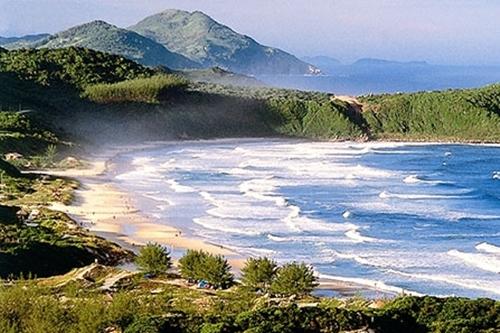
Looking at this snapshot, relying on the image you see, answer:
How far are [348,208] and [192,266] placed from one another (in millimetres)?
29062

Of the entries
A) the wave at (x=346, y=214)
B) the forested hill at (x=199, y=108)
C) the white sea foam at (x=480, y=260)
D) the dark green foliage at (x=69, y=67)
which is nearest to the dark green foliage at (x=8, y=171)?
the wave at (x=346, y=214)

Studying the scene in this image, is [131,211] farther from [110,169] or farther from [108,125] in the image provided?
[108,125]

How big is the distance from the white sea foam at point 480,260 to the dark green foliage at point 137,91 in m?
95.7

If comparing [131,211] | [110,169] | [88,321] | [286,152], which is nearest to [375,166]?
[286,152]

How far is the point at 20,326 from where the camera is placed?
22.5 m

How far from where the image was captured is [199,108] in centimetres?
14275

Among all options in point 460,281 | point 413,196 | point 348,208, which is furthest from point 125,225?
point 413,196

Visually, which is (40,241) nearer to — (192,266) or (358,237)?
(192,266)

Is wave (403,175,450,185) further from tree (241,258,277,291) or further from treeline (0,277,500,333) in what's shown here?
treeline (0,277,500,333)

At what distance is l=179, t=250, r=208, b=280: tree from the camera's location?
37.6 m

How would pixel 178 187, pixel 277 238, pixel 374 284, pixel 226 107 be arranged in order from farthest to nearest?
1. pixel 226 107
2. pixel 178 187
3. pixel 277 238
4. pixel 374 284

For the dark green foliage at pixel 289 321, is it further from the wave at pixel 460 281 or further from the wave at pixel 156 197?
the wave at pixel 156 197

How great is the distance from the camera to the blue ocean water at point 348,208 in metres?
46.8

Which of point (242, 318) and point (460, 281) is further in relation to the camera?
point (460, 281)
